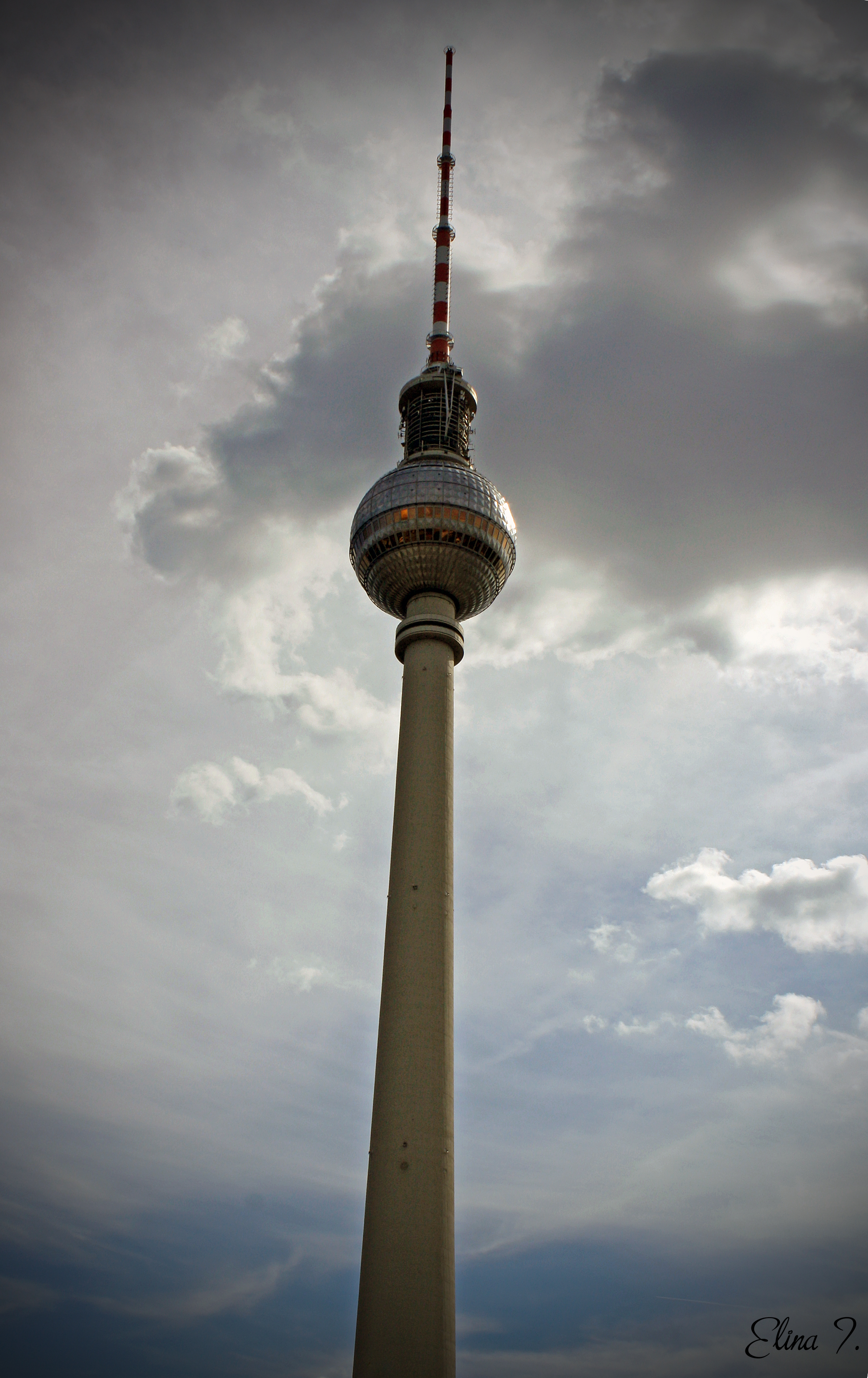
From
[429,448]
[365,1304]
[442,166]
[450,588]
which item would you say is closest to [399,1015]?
[365,1304]

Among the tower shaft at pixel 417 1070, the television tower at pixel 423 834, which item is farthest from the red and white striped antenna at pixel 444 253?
the tower shaft at pixel 417 1070

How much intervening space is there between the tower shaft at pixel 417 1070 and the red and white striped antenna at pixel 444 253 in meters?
27.0

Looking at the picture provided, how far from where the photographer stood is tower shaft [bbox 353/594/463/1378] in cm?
4738

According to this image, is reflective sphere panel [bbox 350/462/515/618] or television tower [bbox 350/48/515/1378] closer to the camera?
television tower [bbox 350/48/515/1378]

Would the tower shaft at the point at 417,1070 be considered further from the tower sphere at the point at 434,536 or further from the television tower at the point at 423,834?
the tower sphere at the point at 434,536

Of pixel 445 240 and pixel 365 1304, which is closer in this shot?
pixel 365 1304

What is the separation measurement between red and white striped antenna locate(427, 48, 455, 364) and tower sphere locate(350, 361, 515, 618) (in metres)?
11.8

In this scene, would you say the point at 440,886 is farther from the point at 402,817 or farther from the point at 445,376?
the point at 445,376

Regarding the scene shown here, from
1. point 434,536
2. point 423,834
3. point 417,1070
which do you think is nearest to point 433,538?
point 434,536

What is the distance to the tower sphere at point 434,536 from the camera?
69.4m

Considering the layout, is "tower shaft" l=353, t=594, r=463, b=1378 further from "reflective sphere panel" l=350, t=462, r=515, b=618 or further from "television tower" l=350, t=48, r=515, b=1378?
"reflective sphere panel" l=350, t=462, r=515, b=618

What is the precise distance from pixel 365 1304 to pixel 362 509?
50.4 meters

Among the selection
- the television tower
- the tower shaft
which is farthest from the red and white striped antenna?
the tower shaft

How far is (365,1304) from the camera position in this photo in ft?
159
